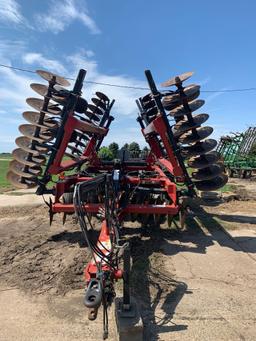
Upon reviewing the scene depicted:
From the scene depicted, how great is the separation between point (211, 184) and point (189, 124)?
4.04ft

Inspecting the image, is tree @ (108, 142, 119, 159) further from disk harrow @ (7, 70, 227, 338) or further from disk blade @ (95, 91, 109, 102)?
disk harrow @ (7, 70, 227, 338)

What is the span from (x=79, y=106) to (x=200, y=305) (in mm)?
4159

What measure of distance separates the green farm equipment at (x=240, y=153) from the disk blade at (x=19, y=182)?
521 inches

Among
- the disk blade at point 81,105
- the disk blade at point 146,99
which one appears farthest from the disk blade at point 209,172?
the disk blade at point 146,99

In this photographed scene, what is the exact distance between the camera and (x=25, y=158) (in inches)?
241

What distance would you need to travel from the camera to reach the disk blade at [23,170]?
594 cm

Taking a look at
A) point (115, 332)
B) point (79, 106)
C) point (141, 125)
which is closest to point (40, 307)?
point (115, 332)

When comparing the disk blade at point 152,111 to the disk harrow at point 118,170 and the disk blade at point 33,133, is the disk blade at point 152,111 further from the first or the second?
the disk blade at point 33,133

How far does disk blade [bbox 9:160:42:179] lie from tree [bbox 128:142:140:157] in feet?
25.5

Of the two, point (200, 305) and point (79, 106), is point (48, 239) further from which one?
point (200, 305)

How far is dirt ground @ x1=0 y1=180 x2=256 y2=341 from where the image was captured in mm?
2994

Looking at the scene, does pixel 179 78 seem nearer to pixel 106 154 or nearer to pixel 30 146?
pixel 30 146

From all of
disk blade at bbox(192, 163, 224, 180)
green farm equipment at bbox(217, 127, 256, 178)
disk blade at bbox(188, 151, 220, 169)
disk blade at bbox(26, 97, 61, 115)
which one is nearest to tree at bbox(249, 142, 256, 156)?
green farm equipment at bbox(217, 127, 256, 178)

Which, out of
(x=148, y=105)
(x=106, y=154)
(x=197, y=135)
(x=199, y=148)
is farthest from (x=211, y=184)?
(x=106, y=154)
